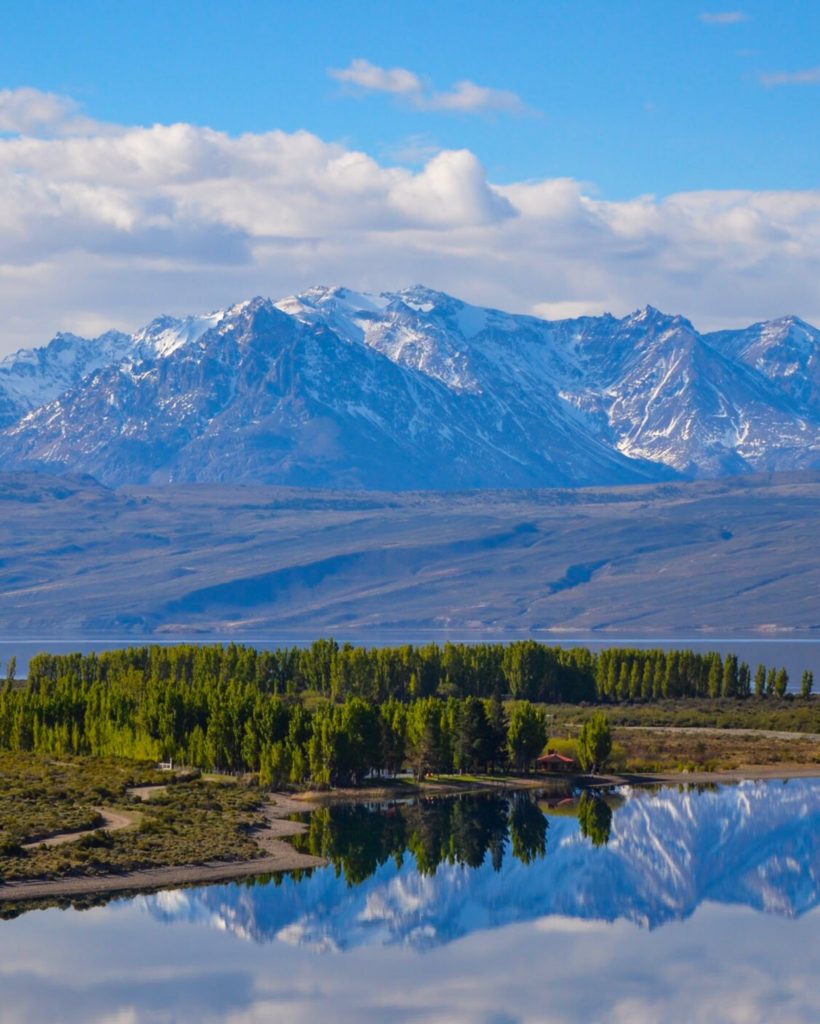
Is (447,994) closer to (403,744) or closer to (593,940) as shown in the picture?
(593,940)

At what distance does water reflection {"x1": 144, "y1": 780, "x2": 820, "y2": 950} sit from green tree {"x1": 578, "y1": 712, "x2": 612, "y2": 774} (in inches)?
519

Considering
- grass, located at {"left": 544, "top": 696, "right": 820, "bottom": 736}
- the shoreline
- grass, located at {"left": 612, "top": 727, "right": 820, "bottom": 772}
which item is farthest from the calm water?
grass, located at {"left": 544, "top": 696, "right": 820, "bottom": 736}

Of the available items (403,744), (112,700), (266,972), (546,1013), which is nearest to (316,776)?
(403,744)

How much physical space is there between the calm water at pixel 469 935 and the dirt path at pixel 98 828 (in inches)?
404

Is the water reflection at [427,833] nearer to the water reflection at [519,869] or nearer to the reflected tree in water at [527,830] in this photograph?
the reflected tree in water at [527,830]

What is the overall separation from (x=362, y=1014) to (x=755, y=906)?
31.2 metres

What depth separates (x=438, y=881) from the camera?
3984 inches

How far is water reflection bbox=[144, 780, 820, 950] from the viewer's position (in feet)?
296

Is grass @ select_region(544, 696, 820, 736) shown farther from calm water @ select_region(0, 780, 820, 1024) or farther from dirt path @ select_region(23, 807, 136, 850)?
dirt path @ select_region(23, 807, 136, 850)

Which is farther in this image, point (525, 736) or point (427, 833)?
point (525, 736)

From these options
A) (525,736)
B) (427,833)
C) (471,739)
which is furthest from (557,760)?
(427,833)

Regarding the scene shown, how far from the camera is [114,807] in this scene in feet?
372

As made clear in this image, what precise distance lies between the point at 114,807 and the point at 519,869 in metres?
25.3

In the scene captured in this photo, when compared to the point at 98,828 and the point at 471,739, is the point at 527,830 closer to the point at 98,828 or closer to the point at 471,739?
the point at 471,739
